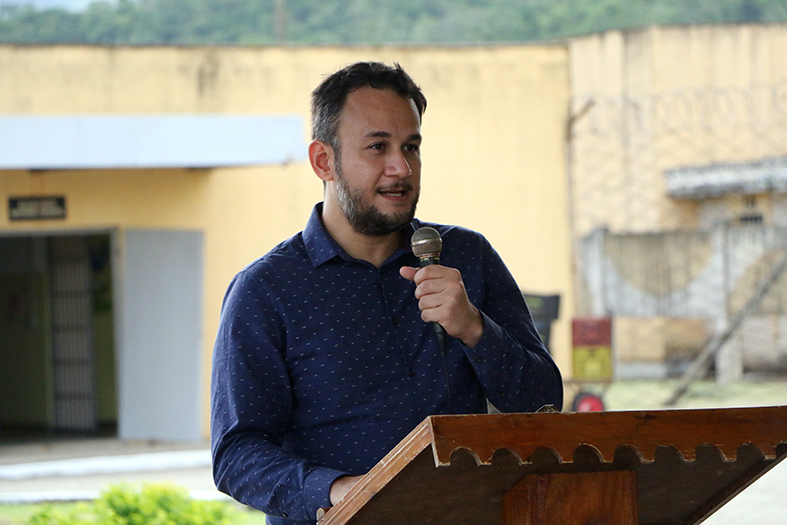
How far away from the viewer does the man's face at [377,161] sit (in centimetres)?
241

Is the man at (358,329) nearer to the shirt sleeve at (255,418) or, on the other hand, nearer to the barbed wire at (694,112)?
the shirt sleeve at (255,418)

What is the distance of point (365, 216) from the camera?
8.05ft

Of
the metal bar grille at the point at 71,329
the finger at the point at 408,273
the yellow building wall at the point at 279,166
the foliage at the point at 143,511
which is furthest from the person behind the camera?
the metal bar grille at the point at 71,329

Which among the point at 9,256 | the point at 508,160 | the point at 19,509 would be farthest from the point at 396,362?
the point at 9,256

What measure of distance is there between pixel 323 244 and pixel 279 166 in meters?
8.94

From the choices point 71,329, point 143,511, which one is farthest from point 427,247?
point 71,329

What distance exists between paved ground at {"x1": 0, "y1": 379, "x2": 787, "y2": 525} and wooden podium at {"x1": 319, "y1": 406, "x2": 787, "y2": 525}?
525 cm

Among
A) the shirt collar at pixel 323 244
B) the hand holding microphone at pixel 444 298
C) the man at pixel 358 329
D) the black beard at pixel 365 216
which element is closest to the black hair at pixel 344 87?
the man at pixel 358 329

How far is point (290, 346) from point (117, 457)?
8.20m

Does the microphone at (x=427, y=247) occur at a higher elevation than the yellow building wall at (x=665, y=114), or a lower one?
lower

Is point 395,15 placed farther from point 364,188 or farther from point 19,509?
point 364,188

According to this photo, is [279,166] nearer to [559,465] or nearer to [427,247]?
[427,247]

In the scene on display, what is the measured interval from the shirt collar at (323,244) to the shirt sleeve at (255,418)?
0.20 metres

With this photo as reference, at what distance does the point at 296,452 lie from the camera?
2363 millimetres
